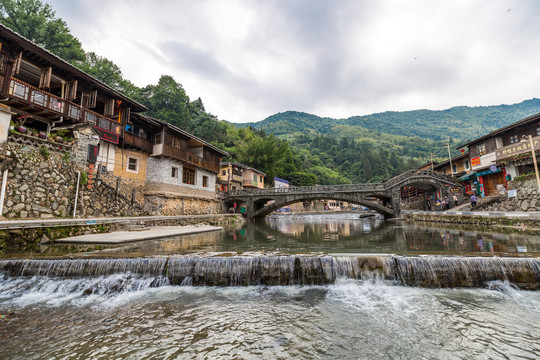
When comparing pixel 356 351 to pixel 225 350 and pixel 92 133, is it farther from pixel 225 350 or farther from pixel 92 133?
pixel 92 133

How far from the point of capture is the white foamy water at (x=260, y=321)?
12.4 ft

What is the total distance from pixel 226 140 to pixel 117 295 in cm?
4953

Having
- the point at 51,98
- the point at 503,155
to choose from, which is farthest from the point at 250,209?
the point at 503,155

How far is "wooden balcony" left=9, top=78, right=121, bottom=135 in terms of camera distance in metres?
13.9

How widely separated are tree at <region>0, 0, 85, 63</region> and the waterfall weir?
125ft

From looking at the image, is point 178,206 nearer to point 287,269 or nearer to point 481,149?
point 287,269

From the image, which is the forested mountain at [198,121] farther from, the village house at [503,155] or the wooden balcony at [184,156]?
the village house at [503,155]

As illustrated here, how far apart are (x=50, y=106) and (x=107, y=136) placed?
12.6ft

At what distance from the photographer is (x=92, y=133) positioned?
16859 mm

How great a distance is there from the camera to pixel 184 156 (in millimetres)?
25594

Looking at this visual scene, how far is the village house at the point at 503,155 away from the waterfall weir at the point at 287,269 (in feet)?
67.7

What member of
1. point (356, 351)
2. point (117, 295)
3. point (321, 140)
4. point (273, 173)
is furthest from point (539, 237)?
point (321, 140)

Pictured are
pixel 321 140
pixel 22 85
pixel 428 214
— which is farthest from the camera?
pixel 321 140

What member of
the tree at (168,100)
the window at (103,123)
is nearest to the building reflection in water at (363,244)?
the window at (103,123)
